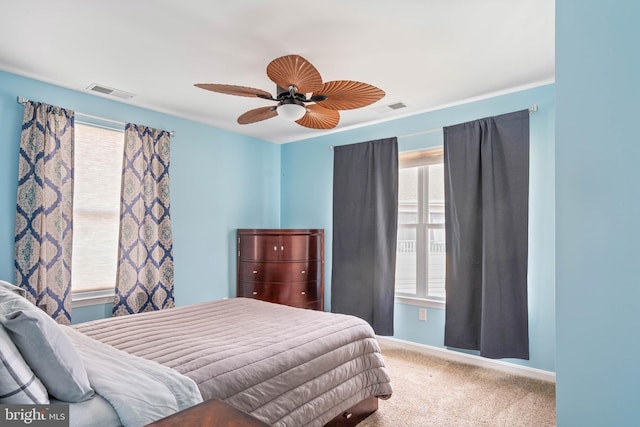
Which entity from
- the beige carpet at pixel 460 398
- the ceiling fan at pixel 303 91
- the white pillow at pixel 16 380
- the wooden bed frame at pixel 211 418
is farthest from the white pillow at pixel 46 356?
the beige carpet at pixel 460 398

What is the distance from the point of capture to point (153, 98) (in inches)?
138

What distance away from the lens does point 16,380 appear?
1.07m

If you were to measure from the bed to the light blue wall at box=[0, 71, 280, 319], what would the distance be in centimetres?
146

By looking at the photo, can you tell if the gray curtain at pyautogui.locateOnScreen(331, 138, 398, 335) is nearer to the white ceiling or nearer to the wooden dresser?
the wooden dresser

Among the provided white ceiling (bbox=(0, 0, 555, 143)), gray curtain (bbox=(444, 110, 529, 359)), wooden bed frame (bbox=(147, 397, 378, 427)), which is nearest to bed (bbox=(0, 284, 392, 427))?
wooden bed frame (bbox=(147, 397, 378, 427))

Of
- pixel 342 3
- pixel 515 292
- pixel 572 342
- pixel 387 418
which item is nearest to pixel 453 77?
pixel 342 3

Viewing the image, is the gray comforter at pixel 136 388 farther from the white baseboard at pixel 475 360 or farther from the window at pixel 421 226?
the window at pixel 421 226

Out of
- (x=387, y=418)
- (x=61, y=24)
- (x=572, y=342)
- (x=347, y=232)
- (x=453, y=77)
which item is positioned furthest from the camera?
(x=347, y=232)

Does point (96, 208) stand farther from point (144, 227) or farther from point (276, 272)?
point (276, 272)

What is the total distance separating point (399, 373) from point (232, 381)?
78.8 inches

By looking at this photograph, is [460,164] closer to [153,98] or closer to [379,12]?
[379,12]

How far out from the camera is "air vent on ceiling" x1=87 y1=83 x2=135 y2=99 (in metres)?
3.20

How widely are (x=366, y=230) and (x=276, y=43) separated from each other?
234 centimetres

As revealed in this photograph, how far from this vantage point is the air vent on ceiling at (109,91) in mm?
3196
